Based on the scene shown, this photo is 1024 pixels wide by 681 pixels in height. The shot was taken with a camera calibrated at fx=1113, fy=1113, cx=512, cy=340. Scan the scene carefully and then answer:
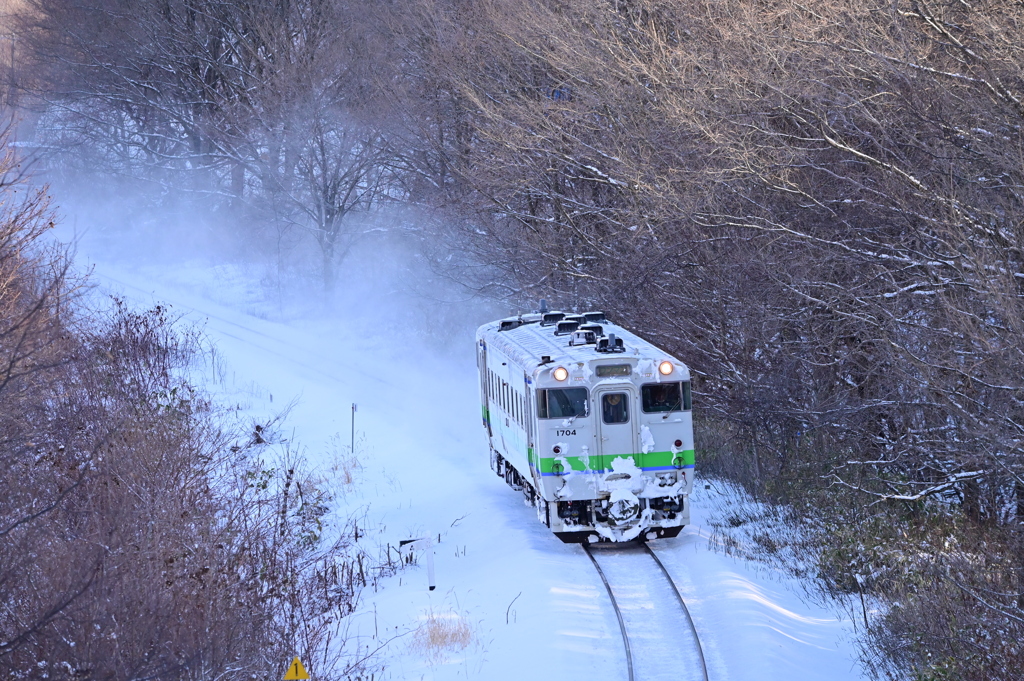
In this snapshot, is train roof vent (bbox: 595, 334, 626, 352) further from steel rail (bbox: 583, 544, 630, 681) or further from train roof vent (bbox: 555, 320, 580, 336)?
steel rail (bbox: 583, 544, 630, 681)

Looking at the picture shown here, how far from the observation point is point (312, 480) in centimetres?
2002

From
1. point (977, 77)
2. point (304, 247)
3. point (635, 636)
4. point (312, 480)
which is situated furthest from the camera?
point (304, 247)

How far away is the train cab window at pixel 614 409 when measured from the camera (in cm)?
1553

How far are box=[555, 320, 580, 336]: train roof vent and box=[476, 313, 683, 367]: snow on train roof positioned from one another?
9cm

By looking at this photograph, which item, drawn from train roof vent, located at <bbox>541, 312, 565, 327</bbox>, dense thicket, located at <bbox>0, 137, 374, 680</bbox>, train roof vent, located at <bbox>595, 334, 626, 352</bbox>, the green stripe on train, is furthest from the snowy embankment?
train roof vent, located at <bbox>541, 312, 565, 327</bbox>

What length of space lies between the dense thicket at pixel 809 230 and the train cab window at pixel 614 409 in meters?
3.34

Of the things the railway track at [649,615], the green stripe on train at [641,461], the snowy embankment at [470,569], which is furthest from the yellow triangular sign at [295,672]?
the green stripe on train at [641,461]

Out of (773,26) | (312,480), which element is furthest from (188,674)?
(773,26)

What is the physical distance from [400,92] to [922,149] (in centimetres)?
1854

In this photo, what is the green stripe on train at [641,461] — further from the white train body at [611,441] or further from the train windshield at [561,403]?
the train windshield at [561,403]

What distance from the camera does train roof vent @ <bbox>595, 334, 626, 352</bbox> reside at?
15.9 m

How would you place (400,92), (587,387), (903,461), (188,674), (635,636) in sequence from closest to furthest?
(188,674) → (635,636) → (587,387) → (903,461) → (400,92)

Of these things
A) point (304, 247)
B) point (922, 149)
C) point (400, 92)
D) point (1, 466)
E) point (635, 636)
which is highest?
point (400, 92)

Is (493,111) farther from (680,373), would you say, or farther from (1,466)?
(1,466)
